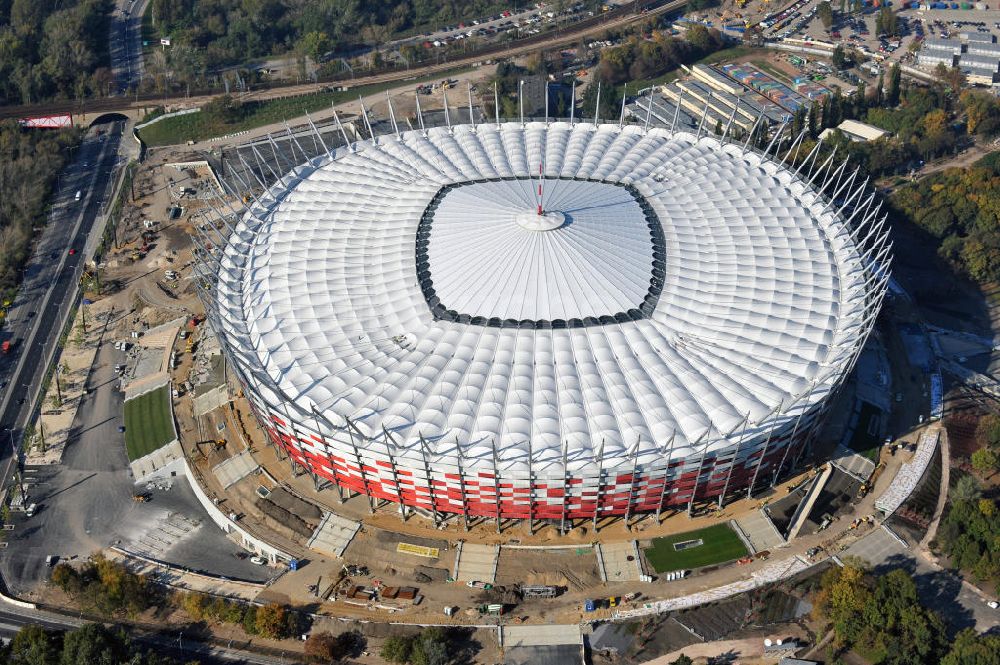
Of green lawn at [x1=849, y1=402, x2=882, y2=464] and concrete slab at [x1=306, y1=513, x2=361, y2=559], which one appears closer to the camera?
concrete slab at [x1=306, y1=513, x2=361, y2=559]

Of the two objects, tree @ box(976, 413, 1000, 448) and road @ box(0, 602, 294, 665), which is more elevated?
tree @ box(976, 413, 1000, 448)

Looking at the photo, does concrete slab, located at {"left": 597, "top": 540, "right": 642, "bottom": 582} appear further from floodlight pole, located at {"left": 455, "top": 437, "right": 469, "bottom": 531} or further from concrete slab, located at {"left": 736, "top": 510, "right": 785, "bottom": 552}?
floodlight pole, located at {"left": 455, "top": 437, "right": 469, "bottom": 531}

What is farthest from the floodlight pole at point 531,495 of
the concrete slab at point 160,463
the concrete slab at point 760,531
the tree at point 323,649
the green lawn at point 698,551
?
the concrete slab at point 160,463

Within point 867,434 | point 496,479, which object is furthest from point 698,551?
point 867,434

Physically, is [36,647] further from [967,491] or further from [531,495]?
[967,491]

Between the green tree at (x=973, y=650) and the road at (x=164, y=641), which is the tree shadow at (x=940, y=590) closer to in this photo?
the green tree at (x=973, y=650)

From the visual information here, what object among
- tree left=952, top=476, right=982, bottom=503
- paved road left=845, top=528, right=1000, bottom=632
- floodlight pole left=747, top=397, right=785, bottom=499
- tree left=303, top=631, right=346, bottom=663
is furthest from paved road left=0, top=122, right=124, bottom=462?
tree left=952, top=476, right=982, bottom=503

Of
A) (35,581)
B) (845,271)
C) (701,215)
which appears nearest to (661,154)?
(701,215)

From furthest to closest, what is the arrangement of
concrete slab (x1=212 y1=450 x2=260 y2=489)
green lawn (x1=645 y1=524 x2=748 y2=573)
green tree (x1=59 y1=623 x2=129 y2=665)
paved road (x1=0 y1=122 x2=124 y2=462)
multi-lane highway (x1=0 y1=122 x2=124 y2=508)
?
1. paved road (x1=0 y1=122 x2=124 y2=462)
2. multi-lane highway (x1=0 y1=122 x2=124 y2=508)
3. concrete slab (x1=212 y1=450 x2=260 y2=489)
4. green lawn (x1=645 y1=524 x2=748 y2=573)
5. green tree (x1=59 y1=623 x2=129 y2=665)
